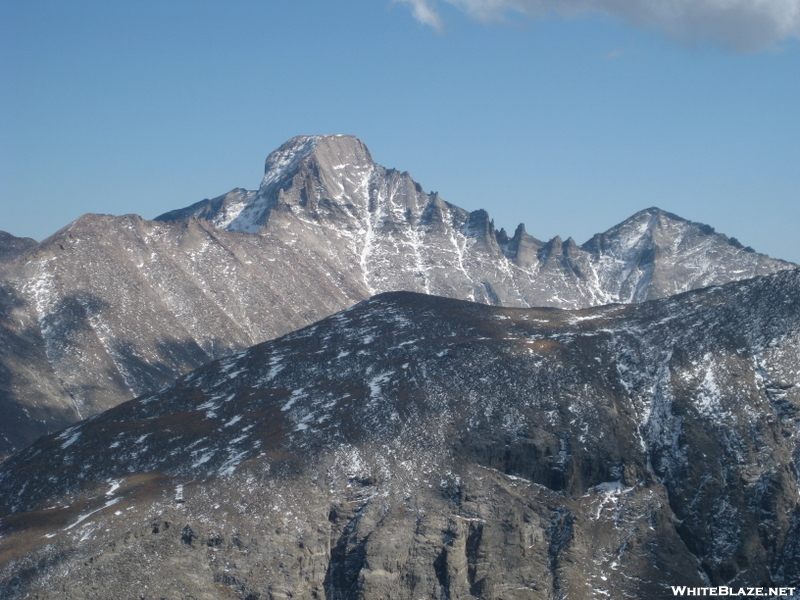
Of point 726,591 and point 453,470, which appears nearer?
point 726,591

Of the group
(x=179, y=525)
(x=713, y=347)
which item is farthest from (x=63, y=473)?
(x=713, y=347)

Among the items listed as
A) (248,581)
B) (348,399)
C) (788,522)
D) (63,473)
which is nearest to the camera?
(248,581)

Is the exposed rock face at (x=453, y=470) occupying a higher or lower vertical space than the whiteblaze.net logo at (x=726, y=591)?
higher

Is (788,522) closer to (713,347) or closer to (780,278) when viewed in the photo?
(713,347)

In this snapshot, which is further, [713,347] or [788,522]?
[713,347]

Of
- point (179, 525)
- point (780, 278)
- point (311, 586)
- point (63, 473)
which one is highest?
point (780, 278)

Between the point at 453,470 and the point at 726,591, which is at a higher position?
the point at 453,470

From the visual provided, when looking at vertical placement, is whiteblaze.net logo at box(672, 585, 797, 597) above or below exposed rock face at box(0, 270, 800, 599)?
below

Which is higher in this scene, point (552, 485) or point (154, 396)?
point (154, 396)
